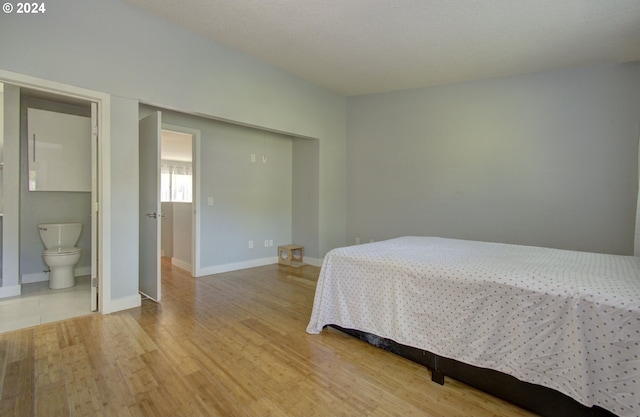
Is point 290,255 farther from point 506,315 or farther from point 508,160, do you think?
point 506,315

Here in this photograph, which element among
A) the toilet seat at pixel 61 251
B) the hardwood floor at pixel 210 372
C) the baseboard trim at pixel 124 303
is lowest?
the hardwood floor at pixel 210 372

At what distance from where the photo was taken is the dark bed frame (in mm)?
1390

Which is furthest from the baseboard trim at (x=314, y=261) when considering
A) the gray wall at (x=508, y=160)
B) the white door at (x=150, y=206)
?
the white door at (x=150, y=206)

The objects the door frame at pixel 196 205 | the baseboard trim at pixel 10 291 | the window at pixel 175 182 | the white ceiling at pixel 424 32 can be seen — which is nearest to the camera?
the white ceiling at pixel 424 32

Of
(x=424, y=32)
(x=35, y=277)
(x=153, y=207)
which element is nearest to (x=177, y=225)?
(x=35, y=277)

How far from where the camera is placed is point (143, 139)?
3322mm

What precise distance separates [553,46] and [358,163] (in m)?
2.77

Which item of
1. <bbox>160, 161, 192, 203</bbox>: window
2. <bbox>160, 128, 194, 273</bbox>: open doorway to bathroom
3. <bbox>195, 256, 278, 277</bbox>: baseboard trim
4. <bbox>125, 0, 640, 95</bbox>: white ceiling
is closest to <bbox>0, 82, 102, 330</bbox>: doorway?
<bbox>160, 128, 194, 273</bbox>: open doorway to bathroom

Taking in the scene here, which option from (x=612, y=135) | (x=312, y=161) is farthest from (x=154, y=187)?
(x=612, y=135)

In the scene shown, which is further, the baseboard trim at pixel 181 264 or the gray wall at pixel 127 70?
the baseboard trim at pixel 181 264

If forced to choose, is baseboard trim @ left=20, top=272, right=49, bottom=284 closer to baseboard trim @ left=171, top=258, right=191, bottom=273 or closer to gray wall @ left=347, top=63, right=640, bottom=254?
baseboard trim @ left=171, top=258, right=191, bottom=273

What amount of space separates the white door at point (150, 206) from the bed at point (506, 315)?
179cm

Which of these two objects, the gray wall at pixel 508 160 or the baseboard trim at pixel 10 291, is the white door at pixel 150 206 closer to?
the baseboard trim at pixel 10 291

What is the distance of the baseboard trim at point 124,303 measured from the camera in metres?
2.79
